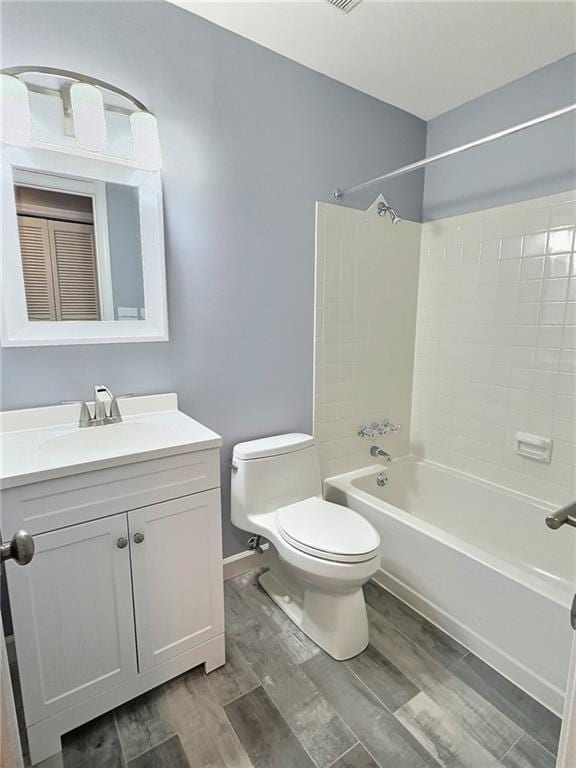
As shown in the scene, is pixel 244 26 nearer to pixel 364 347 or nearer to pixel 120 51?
pixel 120 51

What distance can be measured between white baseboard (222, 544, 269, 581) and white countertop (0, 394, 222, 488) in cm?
81

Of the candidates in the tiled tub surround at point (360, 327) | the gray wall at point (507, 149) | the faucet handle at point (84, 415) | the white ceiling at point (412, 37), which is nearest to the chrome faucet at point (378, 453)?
the tiled tub surround at point (360, 327)

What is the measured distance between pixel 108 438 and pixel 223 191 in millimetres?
1106

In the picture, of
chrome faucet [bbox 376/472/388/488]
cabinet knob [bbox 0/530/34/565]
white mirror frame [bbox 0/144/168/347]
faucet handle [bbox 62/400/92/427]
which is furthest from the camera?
chrome faucet [bbox 376/472/388/488]

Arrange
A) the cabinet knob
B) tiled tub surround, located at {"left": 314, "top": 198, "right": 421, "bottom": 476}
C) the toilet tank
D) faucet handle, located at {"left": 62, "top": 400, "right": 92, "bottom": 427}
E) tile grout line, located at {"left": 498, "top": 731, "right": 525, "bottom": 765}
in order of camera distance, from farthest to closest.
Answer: tiled tub surround, located at {"left": 314, "top": 198, "right": 421, "bottom": 476} < the toilet tank < faucet handle, located at {"left": 62, "top": 400, "right": 92, "bottom": 427} < tile grout line, located at {"left": 498, "top": 731, "right": 525, "bottom": 765} < the cabinet knob

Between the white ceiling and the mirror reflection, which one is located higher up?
the white ceiling

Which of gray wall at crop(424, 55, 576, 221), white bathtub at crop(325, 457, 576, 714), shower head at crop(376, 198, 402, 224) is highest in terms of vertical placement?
gray wall at crop(424, 55, 576, 221)

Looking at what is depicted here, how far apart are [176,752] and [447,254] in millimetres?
2448

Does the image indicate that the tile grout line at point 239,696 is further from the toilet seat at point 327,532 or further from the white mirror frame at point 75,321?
the white mirror frame at point 75,321

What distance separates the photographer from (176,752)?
3.84 ft

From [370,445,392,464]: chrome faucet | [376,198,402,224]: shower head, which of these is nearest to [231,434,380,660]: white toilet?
[370,445,392,464]: chrome faucet

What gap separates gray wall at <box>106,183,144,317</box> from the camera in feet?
4.89

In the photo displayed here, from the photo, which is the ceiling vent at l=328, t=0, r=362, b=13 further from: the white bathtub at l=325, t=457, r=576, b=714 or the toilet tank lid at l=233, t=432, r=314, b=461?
the white bathtub at l=325, t=457, r=576, b=714

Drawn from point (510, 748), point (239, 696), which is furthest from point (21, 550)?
point (510, 748)
